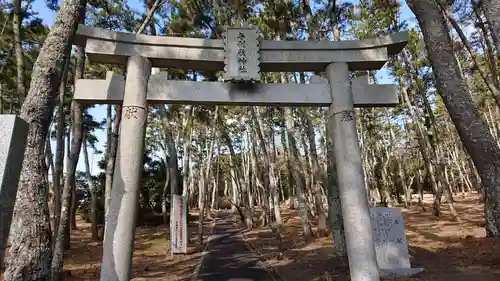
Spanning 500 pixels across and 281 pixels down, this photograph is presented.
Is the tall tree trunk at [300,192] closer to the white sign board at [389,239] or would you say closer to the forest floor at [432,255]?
the forest floor at [432,255]

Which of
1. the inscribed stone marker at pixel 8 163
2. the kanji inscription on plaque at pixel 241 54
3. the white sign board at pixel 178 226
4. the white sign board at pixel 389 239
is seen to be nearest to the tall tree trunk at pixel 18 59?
the white sign board at pixel 178 226

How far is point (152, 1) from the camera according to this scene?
11672 millimetres

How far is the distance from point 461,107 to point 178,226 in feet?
29.8

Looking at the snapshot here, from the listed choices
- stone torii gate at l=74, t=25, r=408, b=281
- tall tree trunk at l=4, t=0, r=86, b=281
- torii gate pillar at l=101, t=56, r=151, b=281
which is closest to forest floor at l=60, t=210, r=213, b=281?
torii gate pillar at l=101, t=56, r=151, b=281

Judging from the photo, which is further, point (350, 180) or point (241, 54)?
point (241, 54)

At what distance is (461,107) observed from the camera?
495 centimetres

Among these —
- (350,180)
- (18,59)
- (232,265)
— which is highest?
(18,59)

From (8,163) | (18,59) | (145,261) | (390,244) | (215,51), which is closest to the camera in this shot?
(8,163)

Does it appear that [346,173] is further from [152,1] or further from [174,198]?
[152,1]

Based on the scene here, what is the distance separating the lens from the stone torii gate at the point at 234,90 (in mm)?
4941

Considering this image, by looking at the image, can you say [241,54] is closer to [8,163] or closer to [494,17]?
[494,17]

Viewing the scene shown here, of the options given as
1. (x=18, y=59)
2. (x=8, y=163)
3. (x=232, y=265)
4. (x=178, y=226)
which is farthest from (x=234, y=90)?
(x=178, y=226)

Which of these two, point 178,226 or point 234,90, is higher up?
point 234,90

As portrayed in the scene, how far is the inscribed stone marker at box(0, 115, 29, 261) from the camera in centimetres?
209
